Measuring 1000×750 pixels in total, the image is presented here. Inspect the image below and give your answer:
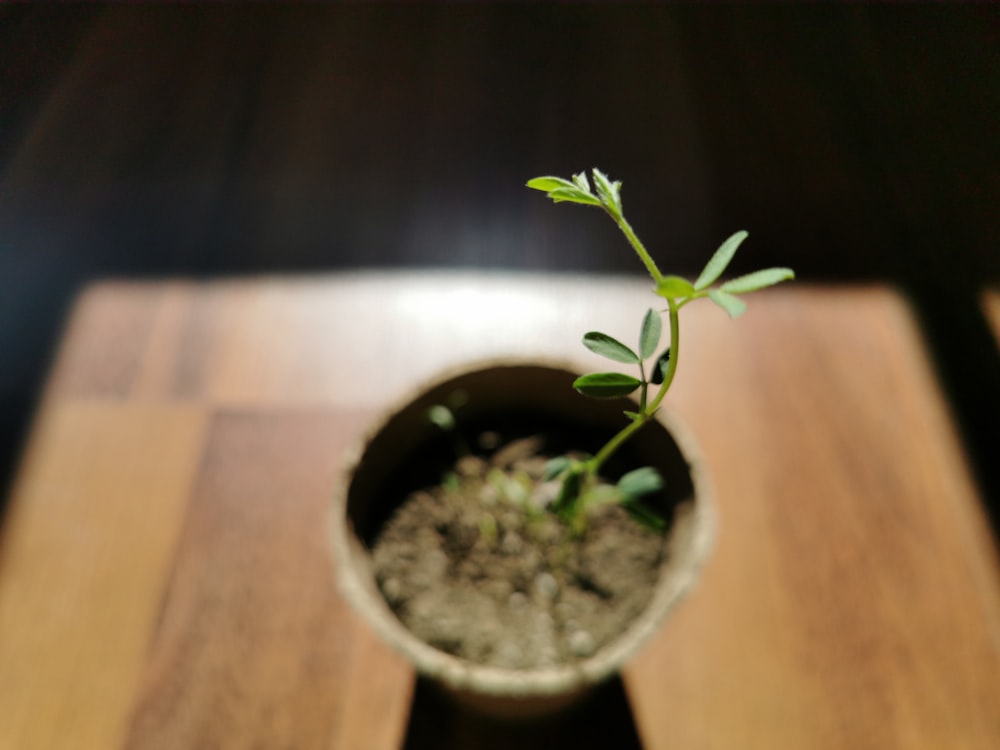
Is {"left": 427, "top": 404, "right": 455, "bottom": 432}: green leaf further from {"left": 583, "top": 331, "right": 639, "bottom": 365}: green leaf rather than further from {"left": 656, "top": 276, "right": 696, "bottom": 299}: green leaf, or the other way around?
{"left": 656, "top": 276, "right": 696, "bottom": 299}: green leaf

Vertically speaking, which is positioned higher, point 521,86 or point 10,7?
point 521,86

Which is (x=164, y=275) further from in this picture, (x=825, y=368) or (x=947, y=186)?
(x=947, y=186)

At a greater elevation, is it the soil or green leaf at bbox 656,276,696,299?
green leaf at bbox 656,276,696,299

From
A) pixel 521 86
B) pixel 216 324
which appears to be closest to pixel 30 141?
pixel 216 324

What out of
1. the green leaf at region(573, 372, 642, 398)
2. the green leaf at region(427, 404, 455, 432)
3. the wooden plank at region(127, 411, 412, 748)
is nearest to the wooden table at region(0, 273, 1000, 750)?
the wooden plank at region(127, 411, 412, 748)

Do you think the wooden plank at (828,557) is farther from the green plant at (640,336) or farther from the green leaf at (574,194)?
the green leaf at (574,194)

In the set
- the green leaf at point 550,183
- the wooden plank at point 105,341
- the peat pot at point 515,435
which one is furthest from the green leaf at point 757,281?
the wooden plank at point 105,341

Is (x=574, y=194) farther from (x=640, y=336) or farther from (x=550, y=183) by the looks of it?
(x=640, y=336)
